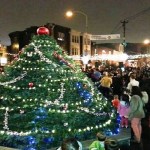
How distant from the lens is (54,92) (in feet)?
33.9

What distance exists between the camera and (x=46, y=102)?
998 cm

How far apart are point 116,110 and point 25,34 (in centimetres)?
5980

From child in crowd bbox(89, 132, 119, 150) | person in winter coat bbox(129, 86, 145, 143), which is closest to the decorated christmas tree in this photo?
person in winter coat bbox(129, 86, 145, 143)

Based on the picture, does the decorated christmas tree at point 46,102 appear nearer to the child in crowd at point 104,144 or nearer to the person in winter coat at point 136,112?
the person in winter coat at point 136,112

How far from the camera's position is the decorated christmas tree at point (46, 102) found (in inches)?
390

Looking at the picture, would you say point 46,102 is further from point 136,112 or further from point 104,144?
point 104,144

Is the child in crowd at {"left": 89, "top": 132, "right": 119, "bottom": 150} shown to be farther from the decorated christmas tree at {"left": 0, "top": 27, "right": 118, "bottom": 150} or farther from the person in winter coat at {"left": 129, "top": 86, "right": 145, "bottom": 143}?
the person in winter coat at {"left": 129, "top": 86, "right": 145, "bottom": 143}

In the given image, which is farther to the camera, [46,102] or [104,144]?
[46,102]

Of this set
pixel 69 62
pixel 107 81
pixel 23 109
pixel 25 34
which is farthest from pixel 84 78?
pixel 25 34

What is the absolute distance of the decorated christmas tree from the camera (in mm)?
9898

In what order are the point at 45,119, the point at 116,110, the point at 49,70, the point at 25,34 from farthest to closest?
the point at 25,34
the point at 116,110
the point at 49,70
the point at 45,119

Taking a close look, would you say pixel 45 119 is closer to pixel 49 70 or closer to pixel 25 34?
pixel 49 70

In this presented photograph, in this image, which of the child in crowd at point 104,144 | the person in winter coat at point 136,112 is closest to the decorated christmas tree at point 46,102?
the person in winter coat at point 136,112

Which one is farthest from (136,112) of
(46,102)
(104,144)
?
(104,144)
